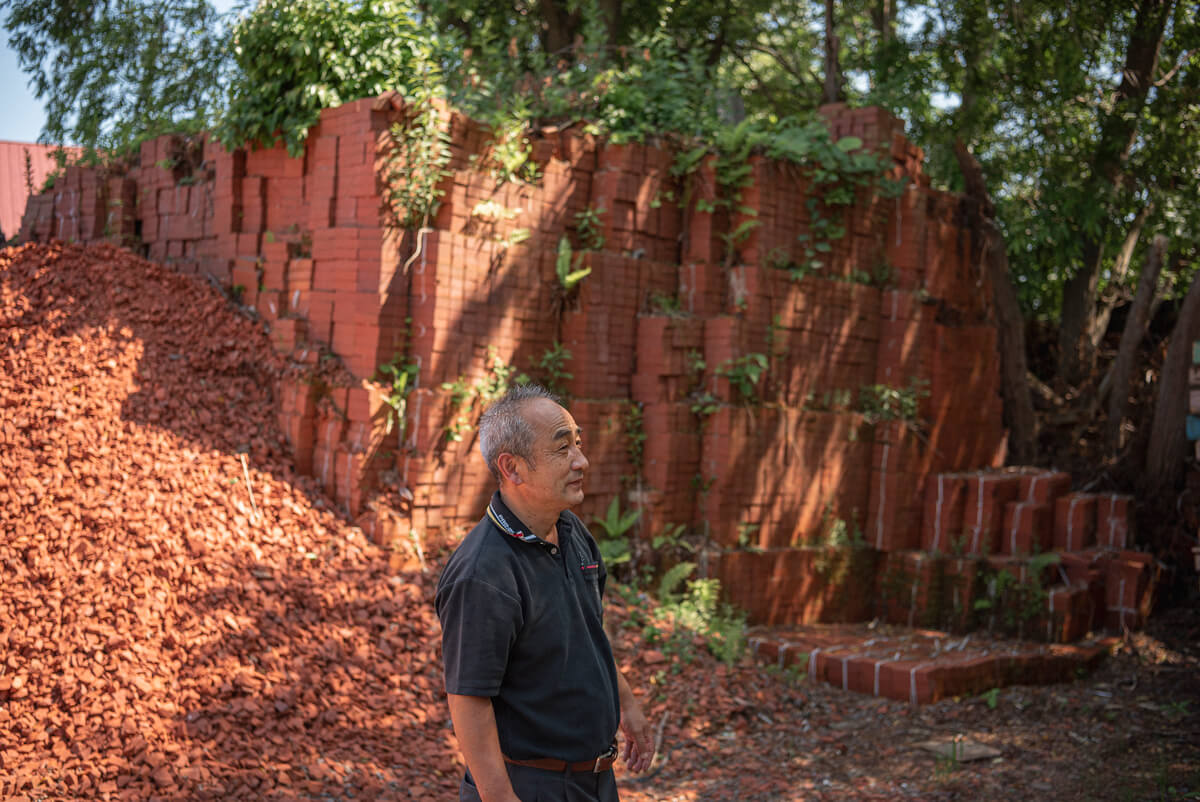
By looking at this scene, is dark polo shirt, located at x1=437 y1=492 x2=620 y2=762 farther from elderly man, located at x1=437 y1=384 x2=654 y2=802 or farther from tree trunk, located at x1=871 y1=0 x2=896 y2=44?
tree trunk, located at x1=871 y1=0 x2=896 y2=44

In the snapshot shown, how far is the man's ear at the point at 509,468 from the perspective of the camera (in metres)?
3.03

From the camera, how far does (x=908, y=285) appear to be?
395 inches

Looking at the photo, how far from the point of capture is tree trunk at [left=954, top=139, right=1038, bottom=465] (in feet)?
35.6

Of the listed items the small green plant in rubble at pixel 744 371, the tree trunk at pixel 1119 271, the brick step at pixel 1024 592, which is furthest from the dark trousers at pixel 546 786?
the tree trunk at pixel 1119 271

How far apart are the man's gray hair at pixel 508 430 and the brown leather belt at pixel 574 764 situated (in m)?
0.80

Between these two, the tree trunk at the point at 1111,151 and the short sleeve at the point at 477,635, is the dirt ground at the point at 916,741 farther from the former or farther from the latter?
the tree trunk at the point at 1111,151

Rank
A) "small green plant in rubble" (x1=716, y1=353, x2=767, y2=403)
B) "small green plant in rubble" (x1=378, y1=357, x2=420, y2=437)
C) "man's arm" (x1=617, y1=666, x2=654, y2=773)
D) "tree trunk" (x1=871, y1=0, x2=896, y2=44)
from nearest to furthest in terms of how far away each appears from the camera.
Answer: "man's arm" (x1=617, y1=666, x2=654, y2=773)
"small green plant in rubble" (x1=378, y1=357, x2=420, y2=437)
"small green plant in rubble" (x1=716, y1=353, x2=767, y2=403)
"tree trunk" (x1=871, y1=0, x2=896, y2=44)

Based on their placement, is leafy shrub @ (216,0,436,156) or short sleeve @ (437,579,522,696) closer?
short sleeve @ (437,579,522,696)

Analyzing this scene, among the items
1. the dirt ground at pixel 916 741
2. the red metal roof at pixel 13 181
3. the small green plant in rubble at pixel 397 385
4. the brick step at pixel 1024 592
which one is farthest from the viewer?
the red metal roof at pixel 13 181

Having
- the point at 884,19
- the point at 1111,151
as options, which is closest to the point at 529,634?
the point at 1111,151

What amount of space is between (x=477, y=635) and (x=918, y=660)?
6.02 metres

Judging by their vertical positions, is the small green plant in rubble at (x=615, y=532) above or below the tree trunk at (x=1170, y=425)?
below

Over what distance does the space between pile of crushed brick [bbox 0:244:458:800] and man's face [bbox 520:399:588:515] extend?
2860mm

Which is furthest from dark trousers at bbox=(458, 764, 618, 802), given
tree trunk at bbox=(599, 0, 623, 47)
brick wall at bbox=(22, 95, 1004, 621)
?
tree trunk at bbox=(599, 0, 623, 47)
